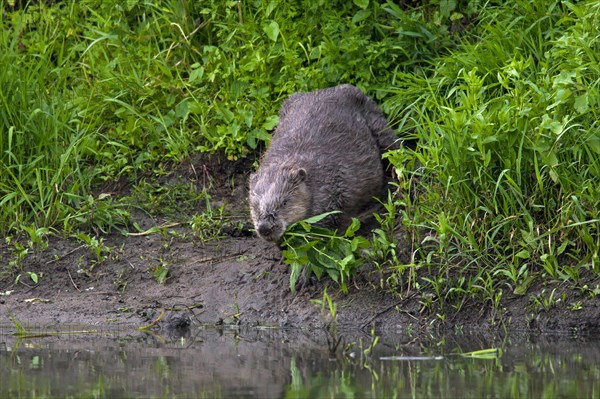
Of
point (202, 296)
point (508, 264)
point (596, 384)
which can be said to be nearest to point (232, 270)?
point (202, 296)

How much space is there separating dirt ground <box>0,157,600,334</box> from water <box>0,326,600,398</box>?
0.19 m

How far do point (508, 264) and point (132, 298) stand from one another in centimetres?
248

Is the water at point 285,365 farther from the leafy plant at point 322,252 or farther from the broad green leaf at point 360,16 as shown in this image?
the broad green leaf at point 360,16

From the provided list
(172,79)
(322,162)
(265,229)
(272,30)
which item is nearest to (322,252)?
(265,229)

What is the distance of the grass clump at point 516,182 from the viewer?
6.93m

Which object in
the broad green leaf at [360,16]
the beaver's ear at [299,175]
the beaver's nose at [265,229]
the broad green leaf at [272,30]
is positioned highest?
the broad green leaf at [360,16]

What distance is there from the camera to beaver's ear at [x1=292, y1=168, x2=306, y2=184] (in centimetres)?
757

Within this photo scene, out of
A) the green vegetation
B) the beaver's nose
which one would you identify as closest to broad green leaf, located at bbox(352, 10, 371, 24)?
the green vegetation

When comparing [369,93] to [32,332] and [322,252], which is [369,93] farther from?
[32,332]

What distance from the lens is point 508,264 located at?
698cm

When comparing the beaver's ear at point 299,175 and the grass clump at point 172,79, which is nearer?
the beaver's ear at point 299,175

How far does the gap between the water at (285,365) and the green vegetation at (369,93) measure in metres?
0.61

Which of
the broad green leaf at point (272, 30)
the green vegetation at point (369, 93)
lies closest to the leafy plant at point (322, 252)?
the green vegetation at point (369, 93)

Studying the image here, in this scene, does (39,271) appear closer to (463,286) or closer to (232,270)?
(232,270)
